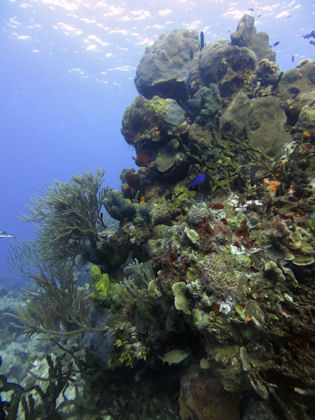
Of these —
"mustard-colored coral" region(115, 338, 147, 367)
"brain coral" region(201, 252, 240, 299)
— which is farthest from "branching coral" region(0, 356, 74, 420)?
"brain coral" region(201, 252, 240, 299)

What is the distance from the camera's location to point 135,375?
137 inches

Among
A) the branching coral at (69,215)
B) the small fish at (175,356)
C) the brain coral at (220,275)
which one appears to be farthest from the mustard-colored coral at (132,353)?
the branching coral at (69,215)

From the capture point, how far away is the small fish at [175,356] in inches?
108

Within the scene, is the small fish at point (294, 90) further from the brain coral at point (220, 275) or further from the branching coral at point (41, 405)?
the branching coral at point (41, 405)

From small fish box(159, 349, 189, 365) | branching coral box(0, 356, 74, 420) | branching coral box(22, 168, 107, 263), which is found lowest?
branching coral box(0, 356, 74, 420)

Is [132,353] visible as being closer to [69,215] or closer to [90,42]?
[69,215]

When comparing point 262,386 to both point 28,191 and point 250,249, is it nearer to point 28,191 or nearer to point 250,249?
point 250,249

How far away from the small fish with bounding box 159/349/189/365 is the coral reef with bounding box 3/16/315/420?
14 millimetres

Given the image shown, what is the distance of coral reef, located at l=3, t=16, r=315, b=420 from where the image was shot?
2.03m

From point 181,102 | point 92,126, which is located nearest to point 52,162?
point 92,126

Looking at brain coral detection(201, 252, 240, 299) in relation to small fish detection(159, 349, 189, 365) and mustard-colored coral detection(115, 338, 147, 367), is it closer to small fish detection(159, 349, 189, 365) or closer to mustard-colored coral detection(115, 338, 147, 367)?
small fish detection(159, 349, 189, 365)

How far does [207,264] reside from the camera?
237 cm

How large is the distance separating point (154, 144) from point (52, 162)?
170 m

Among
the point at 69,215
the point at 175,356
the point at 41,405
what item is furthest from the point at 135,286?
the point at 69,215
